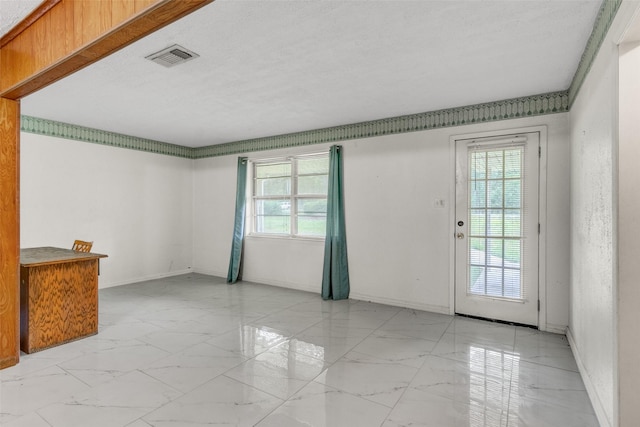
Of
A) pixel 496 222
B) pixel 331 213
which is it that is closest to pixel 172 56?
pixel 331 213

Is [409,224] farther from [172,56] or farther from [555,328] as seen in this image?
[172,56]

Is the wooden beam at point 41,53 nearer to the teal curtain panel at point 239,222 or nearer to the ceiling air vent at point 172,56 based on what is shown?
the ceiling air vent at point 172,56

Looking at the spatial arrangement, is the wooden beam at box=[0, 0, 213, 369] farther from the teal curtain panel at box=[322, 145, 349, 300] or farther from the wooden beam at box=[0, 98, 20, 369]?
the teal curtain panel at box=[322, 145, 349, 300]

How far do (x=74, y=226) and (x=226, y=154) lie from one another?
2627 millimetres

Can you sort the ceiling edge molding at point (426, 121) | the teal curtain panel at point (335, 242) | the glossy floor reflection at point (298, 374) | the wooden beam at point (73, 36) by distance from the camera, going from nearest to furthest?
1. the wooden beam at point (73, 36)
2. the glossy floor reflection at point (298, 374)
3. the ceiling edge molding at point (426, 121)
4. the teal curtain panel at point (335, 242)

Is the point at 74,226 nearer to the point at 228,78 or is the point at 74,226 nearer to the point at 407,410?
the point at 228,78

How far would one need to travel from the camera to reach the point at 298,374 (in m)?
2.65

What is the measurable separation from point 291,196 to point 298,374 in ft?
11.0

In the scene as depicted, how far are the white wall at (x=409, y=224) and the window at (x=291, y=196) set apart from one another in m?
0.23

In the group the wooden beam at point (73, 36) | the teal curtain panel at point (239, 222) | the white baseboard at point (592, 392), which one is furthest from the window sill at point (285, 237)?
the wooden beam at point (73, 36)

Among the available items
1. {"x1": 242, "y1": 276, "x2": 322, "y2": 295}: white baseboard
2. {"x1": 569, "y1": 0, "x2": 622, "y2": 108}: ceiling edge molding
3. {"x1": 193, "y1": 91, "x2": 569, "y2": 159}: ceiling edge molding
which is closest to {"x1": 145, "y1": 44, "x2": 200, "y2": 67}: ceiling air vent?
{"x1": 193, "y1": 91, "x2": 569, "y2": 159}: ceiling edge molding

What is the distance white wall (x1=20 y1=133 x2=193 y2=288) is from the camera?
466cm

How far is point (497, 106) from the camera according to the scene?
387 cm

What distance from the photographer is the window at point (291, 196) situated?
17.5 ft
